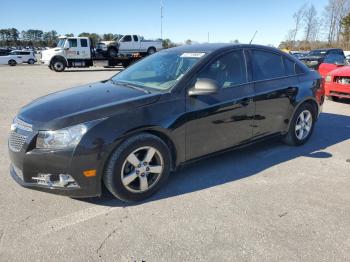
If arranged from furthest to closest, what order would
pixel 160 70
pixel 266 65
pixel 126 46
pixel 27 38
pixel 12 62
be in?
pixel 27 38 → pixel 12 62 → pixel 126 46 → pixel 266 65 → pixel 160 70

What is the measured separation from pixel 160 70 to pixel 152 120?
1033 mm

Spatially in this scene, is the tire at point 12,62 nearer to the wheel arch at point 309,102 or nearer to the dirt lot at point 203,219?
the dirt lot at point 203,219

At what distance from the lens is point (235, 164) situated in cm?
456

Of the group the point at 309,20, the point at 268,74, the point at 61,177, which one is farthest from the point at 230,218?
the point at 309,20

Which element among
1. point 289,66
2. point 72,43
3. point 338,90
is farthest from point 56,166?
point 72,43

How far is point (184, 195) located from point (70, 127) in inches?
56.3

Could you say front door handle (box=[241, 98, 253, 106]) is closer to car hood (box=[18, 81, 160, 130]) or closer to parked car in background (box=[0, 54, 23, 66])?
car hood (box=[18, 81, 160, 130])

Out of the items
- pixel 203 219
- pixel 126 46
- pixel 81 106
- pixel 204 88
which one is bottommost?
pixel 203 219

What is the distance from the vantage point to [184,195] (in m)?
3.65

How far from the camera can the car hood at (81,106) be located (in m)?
3.13

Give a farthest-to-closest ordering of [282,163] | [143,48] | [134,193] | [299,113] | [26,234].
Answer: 1. [143,48]
2. [299,113]
3. [282,163]
4. [134,193]
5. [26,234]

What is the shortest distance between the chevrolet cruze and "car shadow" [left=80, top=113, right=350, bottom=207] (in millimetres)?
266

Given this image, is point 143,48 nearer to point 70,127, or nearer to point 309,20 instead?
point 70,127

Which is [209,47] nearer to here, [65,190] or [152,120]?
[152,120]
